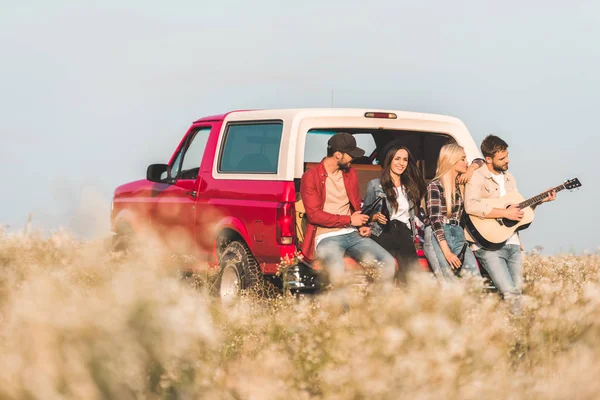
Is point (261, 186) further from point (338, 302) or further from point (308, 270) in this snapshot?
point (338, 302)

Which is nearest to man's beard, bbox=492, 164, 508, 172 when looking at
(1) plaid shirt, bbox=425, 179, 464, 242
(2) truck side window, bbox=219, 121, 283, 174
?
(1) plaid shirt, bbox=425, 179, 464, 242

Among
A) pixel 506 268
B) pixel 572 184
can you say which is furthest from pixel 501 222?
pixel 572 184

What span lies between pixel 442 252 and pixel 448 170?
0.74 meters

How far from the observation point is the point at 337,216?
27.9ft

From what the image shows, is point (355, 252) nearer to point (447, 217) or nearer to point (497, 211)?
point (447, 217)

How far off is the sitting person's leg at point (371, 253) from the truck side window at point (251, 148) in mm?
982

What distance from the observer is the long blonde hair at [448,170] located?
849cm

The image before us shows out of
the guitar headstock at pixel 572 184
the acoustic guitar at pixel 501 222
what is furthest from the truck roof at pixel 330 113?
the guitar headstock at pixel 572 184

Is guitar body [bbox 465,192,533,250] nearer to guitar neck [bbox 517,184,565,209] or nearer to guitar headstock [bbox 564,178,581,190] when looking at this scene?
guitar neck [bbox 517,184,565,209]

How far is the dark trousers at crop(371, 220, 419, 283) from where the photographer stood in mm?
8750

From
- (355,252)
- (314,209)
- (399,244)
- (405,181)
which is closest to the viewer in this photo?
(314,209)

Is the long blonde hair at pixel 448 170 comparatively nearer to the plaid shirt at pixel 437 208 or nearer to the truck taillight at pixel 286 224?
the plaid shirt at pixel 437 208

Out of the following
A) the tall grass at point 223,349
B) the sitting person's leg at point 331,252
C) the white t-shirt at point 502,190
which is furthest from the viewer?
the white t-shirt at point 502,190

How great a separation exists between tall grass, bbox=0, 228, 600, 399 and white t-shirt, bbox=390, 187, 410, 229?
2.94 meters
